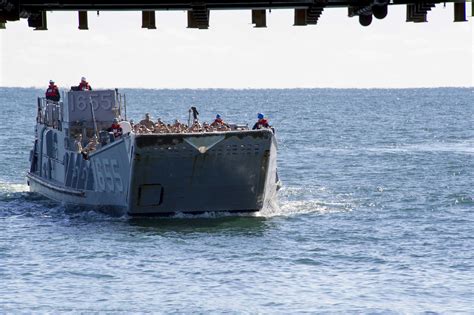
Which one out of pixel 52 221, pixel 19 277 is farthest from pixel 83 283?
pixel 52 221

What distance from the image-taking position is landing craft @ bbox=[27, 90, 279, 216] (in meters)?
39.6

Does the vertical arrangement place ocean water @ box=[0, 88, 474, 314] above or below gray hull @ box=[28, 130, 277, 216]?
below

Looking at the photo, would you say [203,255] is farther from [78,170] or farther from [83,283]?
[78,170]

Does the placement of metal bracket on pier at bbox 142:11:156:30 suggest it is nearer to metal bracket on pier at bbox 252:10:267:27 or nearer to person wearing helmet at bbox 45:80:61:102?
metal bracket on pier at bbox 252:10:267:27

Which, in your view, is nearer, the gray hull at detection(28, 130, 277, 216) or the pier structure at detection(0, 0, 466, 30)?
the pier structure at detection(0, 0, 466, 30)

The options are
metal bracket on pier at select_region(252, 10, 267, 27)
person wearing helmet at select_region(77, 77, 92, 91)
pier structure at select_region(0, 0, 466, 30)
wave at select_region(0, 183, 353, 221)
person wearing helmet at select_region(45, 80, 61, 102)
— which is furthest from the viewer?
person wearing helmet at select_region(45, 80, 61, 102)

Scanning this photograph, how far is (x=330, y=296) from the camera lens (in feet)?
95.7

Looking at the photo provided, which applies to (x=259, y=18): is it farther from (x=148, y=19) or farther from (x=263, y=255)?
(x=263, y=255)

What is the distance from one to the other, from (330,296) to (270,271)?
3860mm

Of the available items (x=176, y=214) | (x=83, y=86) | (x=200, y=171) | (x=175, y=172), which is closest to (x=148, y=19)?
(x=175, y=172)

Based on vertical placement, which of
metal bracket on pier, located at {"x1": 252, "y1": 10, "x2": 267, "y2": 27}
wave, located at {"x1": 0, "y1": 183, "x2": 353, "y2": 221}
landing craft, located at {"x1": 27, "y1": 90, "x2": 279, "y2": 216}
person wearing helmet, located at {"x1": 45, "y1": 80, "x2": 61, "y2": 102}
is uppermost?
metal bracket on pier, located at {"x1": 252, "y1": 10, "x2": 267, "y2": 27}

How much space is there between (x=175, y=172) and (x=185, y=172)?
32cm

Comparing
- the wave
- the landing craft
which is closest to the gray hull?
the landing craft

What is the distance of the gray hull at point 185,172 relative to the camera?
3953 cm
